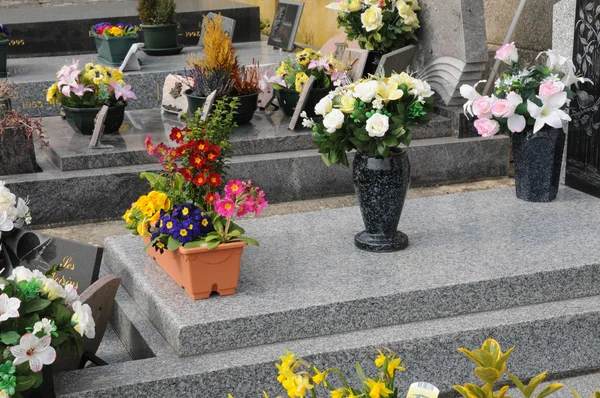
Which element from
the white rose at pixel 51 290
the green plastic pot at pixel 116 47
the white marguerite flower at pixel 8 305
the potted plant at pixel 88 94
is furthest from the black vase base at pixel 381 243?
the green plastic pot at pixel 116 47

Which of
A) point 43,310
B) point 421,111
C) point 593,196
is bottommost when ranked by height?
point 593,196

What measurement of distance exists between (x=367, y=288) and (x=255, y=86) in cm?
339

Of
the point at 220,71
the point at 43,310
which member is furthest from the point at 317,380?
the point at 220,71

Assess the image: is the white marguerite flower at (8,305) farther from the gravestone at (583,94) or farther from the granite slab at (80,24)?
the granite slab at (80,24)

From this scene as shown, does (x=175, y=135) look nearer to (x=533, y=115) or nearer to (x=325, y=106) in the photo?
(x=325, y=106)

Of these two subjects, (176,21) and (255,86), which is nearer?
(255,86)

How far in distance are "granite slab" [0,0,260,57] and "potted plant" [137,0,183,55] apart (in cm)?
82

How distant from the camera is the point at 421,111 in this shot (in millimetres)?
4109

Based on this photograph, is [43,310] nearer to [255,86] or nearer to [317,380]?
[317,380]

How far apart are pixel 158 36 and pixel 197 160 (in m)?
6.28

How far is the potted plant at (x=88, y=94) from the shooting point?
6637 mm

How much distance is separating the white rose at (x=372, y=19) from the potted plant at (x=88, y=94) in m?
1.87

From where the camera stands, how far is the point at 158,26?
32.7ft

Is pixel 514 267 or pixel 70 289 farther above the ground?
pixel 70 289
